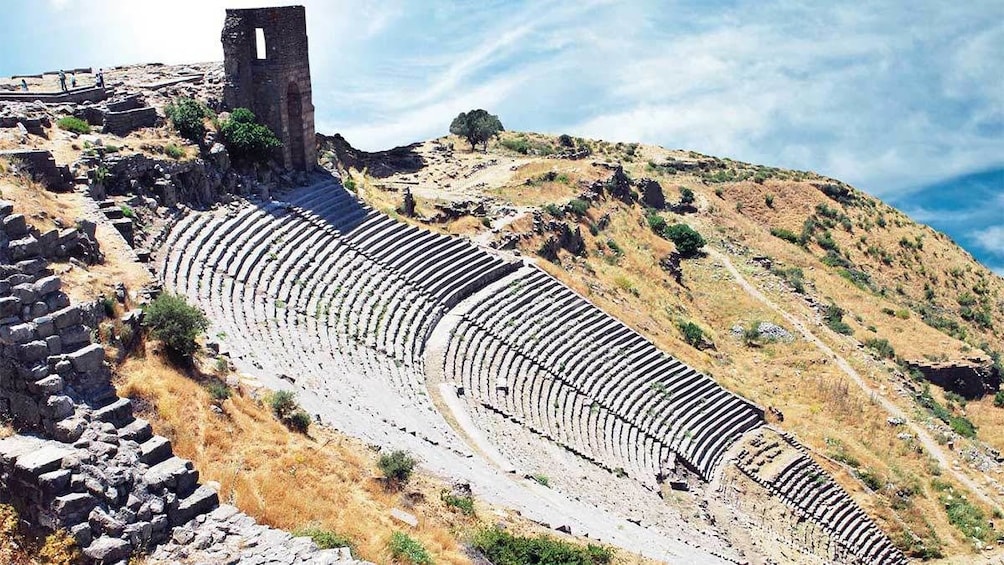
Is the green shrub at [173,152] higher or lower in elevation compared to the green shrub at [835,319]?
higher

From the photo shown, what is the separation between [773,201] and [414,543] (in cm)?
5117

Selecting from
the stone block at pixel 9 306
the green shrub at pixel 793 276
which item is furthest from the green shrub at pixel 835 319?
the stone block at pixel 9 306

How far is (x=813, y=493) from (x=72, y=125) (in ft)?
84.8

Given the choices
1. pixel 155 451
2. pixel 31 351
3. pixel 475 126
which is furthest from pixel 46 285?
pixel 475 126

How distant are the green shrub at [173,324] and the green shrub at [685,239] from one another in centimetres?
3426

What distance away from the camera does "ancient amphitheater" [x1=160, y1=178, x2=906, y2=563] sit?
20359 mm

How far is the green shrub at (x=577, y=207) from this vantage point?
4275 centimetres

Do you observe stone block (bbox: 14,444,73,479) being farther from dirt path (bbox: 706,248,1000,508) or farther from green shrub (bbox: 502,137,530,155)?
green shrub (bbox: 502,137,530,155)

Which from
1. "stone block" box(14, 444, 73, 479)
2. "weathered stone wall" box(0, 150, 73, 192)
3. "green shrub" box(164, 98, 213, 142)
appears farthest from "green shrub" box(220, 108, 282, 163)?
"stone block" box(14, 444, 73, 479)

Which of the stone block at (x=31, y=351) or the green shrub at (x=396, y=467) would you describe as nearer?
the stone block at (x=31, y=351)

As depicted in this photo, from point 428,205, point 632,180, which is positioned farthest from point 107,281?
point 632,180

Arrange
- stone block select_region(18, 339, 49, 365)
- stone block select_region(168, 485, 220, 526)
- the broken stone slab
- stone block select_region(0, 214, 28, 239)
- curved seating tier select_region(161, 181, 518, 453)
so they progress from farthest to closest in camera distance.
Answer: curved seating tier select_region(161, 181, 518, 453) < the broken stone slab < stone block select_region(0, 214, 28, 239) < stone block select_region(18, 339, 49, 365) < stone block select_region(168, 485, 220, 526)

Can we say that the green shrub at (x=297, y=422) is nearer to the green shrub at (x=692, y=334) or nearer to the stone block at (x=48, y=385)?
the stone block at (x=48, y=385)

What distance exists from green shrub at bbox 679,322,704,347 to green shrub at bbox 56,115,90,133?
23873mm
